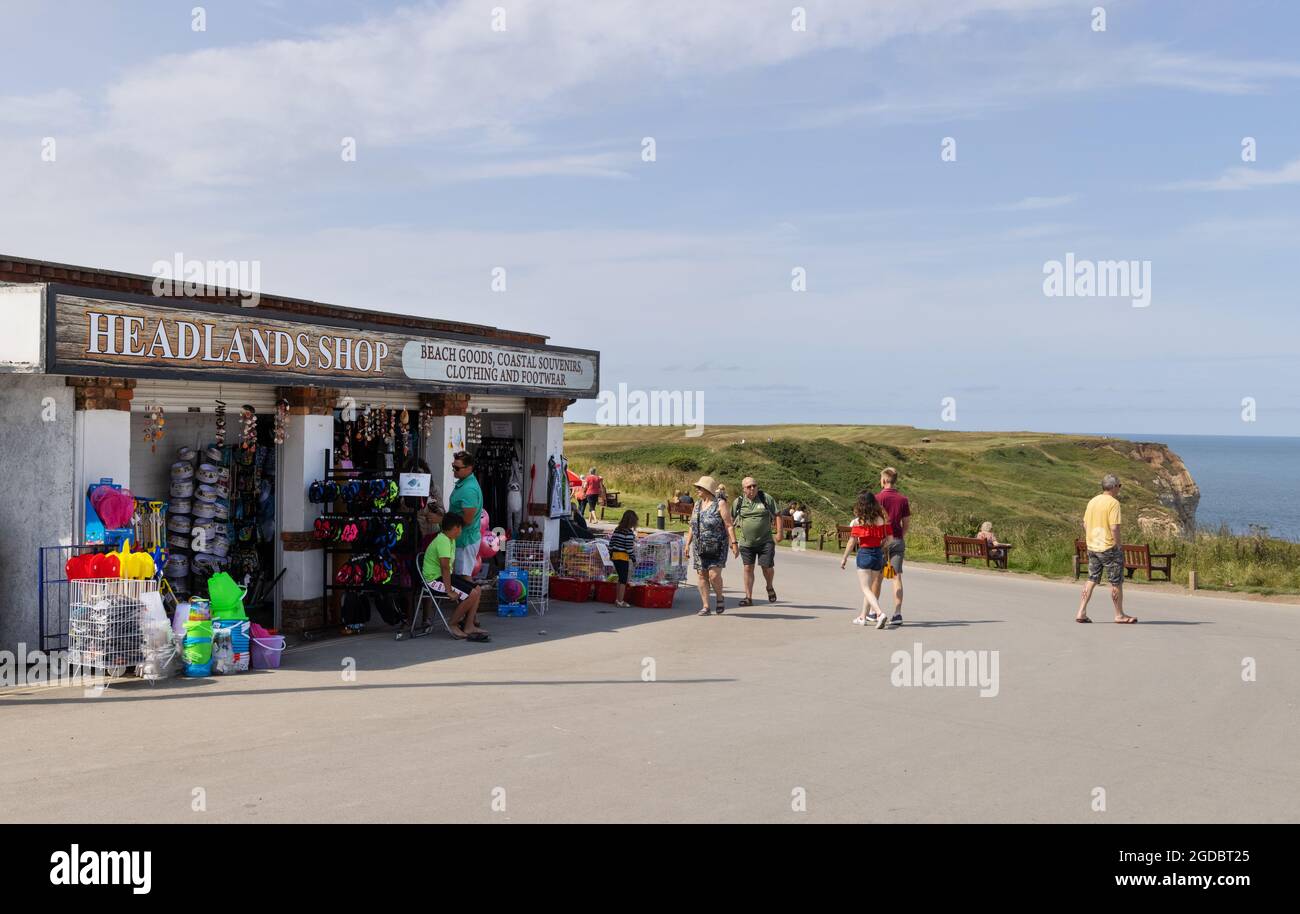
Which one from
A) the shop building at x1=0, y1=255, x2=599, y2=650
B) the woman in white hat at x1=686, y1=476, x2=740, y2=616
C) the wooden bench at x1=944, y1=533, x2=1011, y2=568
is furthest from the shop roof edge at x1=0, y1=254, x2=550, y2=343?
the wooden bench at x1=944, y1=533, x2=1011, y2=568

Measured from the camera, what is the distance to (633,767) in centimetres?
848

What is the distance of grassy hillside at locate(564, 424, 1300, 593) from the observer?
2418cm

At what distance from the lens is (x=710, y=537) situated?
16.4 m

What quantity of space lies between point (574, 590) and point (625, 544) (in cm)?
116

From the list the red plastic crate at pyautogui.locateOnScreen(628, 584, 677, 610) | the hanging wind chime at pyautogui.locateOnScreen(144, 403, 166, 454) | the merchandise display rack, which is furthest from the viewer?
the red plastic crate at pyautogui.locateOnScreen(628, 584, 677, 610)

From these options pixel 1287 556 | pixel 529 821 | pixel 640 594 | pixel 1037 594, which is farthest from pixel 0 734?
pixel 1287 556

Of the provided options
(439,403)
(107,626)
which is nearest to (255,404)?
(439,403)

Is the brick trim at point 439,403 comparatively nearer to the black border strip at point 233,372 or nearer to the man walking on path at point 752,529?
the black border strip at point 233,372

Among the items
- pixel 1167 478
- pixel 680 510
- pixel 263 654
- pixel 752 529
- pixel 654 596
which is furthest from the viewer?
pixel 1167 478

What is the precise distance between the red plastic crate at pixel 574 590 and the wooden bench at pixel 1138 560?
31.1 feet

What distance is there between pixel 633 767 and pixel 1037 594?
13.4 metres

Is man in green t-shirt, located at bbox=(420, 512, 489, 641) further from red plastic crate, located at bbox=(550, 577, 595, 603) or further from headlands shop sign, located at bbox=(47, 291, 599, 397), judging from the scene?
red plastic crate, located at bbox=(550, 577, 595, 603)

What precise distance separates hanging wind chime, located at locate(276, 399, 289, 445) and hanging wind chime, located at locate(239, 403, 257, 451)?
0.27 meters

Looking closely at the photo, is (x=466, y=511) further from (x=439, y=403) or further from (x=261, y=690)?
(x=261, y=690)
